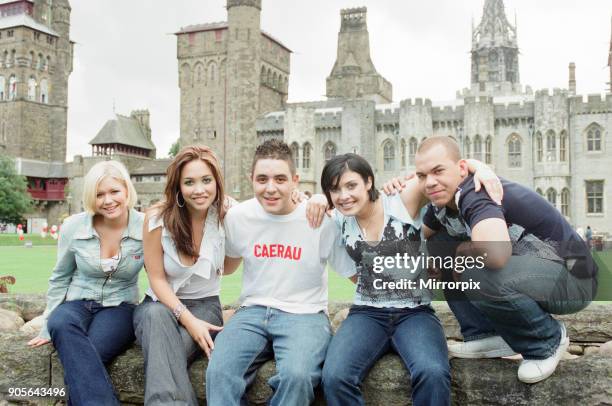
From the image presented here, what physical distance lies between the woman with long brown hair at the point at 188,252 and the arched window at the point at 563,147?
34.8m

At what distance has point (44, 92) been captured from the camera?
6181 cm

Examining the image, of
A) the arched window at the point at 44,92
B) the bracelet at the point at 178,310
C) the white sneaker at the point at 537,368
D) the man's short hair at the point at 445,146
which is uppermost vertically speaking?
the arched window at the point at 44,92

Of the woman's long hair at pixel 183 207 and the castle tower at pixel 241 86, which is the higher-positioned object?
the castle tower at pixel 241 86

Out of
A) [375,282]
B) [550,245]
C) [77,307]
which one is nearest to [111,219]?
[77,307]

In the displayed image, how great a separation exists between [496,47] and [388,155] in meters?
33.7

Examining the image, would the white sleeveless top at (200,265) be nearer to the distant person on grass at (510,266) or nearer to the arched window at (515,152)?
the distant person on grass at (510,266)

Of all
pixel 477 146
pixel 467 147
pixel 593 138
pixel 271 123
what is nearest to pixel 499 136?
pixel 477 146

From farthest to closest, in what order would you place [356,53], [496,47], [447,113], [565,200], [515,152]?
[496,47] → [356,53] → [447,113] → [515,152] → [565,200]

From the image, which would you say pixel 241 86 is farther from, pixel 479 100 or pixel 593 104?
pixel 593 104

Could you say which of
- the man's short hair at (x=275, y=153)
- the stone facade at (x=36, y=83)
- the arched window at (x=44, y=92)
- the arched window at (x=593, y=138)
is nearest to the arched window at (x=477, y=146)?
the arched window at (x=593, y=138)

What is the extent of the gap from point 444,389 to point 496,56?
6833 cm

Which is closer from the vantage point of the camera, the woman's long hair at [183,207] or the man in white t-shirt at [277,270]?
the man in white t-shirt at [277,270]

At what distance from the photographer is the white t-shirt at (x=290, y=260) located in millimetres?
3701

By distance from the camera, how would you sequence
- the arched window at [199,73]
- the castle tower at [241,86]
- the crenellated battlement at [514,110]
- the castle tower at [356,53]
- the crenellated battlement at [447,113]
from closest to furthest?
the crenellated battlement at [514,110]
the crenellated battlement at [447,113]
the castle tower at [241,86]
the arched window at [199,73]
the castle tower at [356,53]
